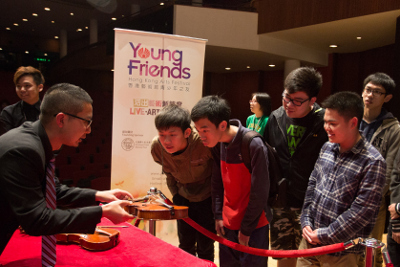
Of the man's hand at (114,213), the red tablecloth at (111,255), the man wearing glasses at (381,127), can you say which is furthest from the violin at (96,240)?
the man wearing glasses at (381,127)

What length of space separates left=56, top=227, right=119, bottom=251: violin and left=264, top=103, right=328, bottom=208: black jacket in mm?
1209

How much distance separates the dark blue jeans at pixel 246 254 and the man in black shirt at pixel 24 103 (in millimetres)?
2258

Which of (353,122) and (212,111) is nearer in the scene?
(353,122)

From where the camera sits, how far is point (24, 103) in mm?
3189

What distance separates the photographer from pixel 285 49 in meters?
8.51

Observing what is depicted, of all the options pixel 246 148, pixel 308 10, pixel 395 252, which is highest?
pixel 308 10

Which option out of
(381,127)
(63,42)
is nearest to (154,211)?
(381,127)

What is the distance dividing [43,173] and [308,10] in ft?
22.0

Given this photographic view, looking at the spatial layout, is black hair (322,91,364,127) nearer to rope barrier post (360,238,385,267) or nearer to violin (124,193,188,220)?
rope barrier post (360,238,385,267)

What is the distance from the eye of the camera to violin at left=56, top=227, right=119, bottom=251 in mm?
1692

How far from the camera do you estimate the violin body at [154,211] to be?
5.29ft

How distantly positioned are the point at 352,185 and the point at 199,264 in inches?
34.9

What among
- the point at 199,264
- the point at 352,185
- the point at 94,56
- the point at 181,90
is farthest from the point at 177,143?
the point at 94,56

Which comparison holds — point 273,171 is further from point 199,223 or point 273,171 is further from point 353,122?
point 199,223
